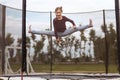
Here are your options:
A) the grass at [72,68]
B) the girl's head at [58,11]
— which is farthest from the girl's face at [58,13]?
the grass at [72,68]

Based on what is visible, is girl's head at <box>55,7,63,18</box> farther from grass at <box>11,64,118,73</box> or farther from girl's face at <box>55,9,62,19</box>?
grass at <box>11,64,118,73</box>

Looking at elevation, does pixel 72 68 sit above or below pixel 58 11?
below

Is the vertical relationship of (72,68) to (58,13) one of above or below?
below

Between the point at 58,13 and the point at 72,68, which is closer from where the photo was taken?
the point at 58,13

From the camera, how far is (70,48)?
12844 millimetres

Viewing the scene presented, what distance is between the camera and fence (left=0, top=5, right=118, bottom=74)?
1180 cm

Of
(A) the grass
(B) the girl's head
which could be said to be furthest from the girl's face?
(A) the grass

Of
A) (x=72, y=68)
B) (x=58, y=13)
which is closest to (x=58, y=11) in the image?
(x=58, y=13)

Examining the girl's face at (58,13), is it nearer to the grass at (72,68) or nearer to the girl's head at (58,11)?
the girl's head at (58,11)

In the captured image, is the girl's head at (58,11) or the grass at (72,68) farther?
the girl's head at (58,11)

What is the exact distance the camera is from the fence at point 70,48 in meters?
11.8

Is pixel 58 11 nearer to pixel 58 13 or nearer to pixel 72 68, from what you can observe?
pixel 58 13

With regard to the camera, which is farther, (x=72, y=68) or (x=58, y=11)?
(x=72, y=68)

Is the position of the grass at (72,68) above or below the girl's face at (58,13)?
below
